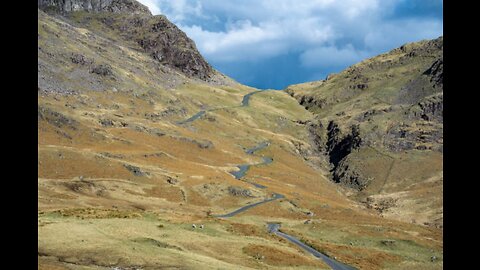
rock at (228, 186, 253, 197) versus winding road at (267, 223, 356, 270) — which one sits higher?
rock at (228, 186, 253, 197)

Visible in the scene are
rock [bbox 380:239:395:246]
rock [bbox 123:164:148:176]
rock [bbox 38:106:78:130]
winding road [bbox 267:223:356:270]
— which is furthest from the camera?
rock [bbox 38:106:78:130]

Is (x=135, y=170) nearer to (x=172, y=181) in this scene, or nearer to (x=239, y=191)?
(x=172, y=181)

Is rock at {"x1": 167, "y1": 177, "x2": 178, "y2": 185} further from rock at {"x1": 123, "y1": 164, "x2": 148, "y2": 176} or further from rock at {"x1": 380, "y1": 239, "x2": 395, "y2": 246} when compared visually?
rock at {"x1": 380, "y1": 239, "x2": 395, "y2": 246}

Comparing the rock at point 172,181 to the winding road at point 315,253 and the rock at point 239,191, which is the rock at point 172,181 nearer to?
the rock at point 239,191

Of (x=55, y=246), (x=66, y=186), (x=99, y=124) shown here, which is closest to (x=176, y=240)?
(x=55, y=246)

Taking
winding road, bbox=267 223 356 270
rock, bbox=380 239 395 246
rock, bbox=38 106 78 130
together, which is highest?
rock, bbox=38 106 78 130

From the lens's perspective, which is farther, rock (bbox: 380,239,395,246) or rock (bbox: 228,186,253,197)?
rock (bbox: 228,186,253,197)

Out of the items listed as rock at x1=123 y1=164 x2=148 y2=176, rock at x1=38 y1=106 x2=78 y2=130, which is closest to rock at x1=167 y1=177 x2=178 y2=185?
rock at x1=123 y1=164 x2=148 y2=176

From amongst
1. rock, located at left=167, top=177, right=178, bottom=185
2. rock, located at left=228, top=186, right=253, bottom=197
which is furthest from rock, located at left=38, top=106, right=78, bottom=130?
rock, located at left=228, top=186, right=253, bottom=197

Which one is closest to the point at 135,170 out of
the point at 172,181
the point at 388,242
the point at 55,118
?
the point at 172,181

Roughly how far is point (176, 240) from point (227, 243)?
28.4 feet

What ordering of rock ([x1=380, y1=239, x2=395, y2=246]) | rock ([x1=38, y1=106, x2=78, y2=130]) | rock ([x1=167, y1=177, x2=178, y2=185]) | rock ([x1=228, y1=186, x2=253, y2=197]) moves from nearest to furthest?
rock ([x1=380, y1=239, x2=395, y2=246])
rock ([x1=167, y1=177, x2=178, y2=185])
rock ([x1=228, y1=186, x2=253, y2=197])
rock ([x1=38, y1=106, x2=78, y2=130])
